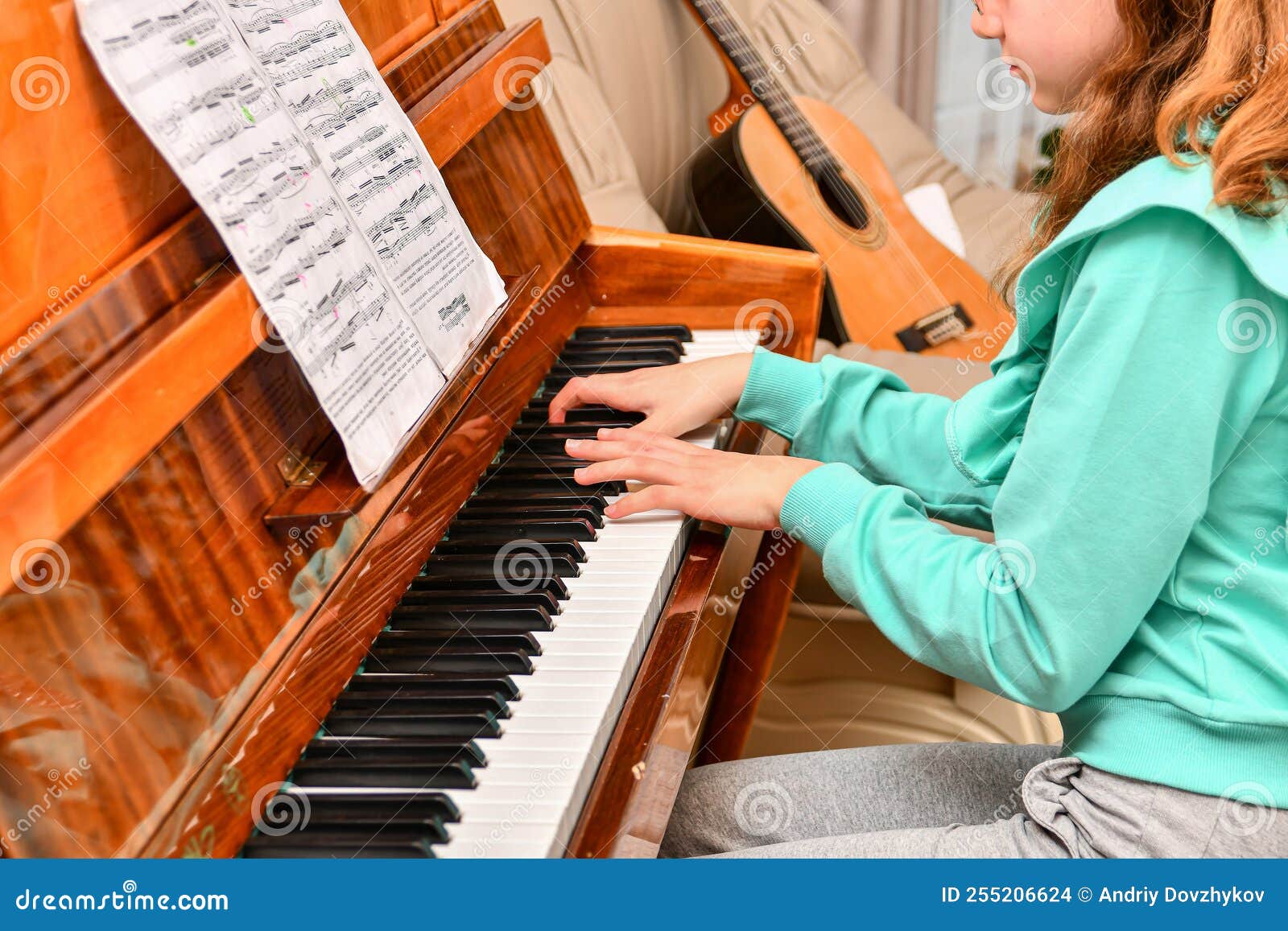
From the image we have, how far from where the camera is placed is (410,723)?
0.87 metres

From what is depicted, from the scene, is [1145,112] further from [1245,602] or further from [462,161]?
[462,161]

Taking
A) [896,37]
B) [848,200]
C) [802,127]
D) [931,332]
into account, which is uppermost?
[802,127]

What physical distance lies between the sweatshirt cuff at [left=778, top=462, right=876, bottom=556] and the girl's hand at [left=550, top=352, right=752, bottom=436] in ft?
0.81

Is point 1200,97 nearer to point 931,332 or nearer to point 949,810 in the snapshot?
point 949,810

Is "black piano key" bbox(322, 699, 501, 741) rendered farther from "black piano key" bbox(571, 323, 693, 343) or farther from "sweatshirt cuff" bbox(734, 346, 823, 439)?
"black piano key" bbox(571, 323, 693, 343)

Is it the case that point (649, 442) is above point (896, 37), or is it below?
above

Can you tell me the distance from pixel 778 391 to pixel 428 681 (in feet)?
1.86

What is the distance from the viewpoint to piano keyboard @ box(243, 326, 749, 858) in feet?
2.56

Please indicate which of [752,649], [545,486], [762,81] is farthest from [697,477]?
[762,81]

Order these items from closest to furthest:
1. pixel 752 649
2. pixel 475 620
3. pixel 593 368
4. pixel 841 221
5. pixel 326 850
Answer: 1. pixel 326 850
2. pixel 475 620
3. pixel 593 368
4. pixel 752 649
5. pixel 841 221

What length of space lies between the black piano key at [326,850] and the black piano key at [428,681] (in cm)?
16

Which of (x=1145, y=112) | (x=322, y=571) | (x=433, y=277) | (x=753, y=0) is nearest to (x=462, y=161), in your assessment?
(x=433, y=277)

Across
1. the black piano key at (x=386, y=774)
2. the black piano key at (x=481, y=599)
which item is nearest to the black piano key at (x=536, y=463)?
the black piano key at (x=481, y=599)

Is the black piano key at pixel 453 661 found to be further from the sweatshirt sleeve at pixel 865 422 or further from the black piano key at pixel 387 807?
the sweatshirt sleeve at pixel 865 422
